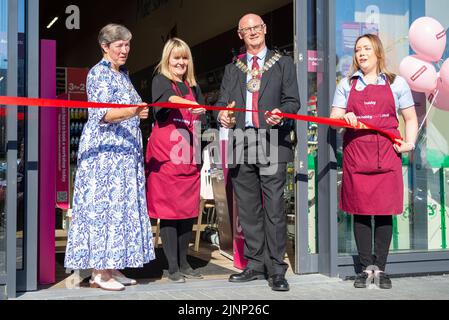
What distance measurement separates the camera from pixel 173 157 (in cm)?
407

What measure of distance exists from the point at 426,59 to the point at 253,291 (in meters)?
2.03

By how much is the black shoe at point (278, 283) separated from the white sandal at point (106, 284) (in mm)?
927

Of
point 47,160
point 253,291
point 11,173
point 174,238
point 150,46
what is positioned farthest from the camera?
point 150,46

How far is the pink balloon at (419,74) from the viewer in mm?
Result: 4355

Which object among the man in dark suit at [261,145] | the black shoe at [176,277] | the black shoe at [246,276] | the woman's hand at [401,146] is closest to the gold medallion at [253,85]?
the man in dark suit at [261,145]

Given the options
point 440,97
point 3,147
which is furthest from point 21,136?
point 440,97

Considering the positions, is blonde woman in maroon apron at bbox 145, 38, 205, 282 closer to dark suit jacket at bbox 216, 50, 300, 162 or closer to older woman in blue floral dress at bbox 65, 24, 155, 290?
older woman in blue floral dress at bbox 65, 24, 155, 290

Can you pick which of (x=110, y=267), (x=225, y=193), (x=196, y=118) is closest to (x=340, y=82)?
(x=196, y=118)

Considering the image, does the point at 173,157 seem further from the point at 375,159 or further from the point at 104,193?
the point at 375,159

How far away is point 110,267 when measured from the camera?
12.4ft

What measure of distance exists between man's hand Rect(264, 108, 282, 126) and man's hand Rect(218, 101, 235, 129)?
0.80 ft

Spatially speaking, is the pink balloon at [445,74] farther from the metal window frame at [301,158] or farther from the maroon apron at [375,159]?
the metal window frame at [301,158]

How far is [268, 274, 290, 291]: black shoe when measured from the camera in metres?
3.89
